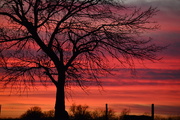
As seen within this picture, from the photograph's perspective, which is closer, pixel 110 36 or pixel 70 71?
pixel 110 36

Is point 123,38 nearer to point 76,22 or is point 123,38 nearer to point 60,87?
point 76,22

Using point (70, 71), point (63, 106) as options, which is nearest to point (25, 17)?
point (70, 71)

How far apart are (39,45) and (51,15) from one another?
6.54ft

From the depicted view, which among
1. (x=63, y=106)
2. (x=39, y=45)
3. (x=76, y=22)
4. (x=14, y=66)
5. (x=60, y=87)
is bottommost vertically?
(x=63, y=106)

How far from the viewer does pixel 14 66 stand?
54.5 ft

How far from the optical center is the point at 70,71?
17.4 metres

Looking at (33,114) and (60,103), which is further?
(33,114)

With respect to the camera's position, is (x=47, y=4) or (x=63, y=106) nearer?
(x=47, y=4)

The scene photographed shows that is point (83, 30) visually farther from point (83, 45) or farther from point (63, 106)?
point (63, 106)

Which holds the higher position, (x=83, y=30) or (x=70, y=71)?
(x=83, y=30)

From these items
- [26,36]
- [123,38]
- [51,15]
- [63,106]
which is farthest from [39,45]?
[123,38]

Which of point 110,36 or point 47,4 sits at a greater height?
point 47,4

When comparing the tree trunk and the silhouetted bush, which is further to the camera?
the silhouetted bush

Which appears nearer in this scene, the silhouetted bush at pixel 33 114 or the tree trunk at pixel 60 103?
the tree trunk at pixel 60 103
